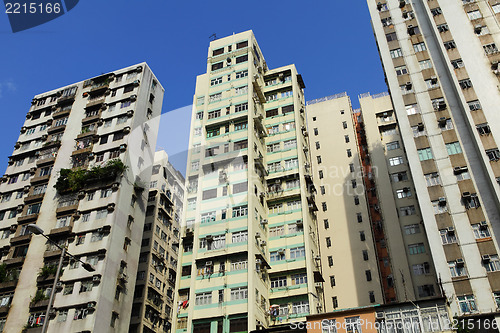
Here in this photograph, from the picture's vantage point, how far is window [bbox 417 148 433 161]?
1459 inches

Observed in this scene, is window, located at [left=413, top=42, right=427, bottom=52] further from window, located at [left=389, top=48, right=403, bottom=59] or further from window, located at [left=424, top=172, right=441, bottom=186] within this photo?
window, located at [left=424, top=172, right=441, bottom=186]

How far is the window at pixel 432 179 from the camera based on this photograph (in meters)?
35.8

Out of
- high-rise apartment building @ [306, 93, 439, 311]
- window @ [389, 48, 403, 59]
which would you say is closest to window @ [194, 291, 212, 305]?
high-rise apartment building @ [306, 93, 439, 311]

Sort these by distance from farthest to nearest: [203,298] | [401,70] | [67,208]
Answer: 1. [67,208]
2. [401,70]
3. [203,298]

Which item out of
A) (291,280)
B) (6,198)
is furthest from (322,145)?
(6,198)

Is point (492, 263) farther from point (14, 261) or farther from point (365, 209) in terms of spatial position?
point (14, 261)

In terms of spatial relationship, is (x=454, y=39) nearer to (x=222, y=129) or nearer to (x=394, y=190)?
(x=394, y=190)

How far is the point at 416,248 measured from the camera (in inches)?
1780

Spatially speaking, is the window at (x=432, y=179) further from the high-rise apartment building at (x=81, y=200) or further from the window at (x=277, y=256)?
the high-rise apartment building at (x=81, y=200)

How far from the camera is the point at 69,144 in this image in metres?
52.8

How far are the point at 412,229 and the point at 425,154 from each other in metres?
12.2

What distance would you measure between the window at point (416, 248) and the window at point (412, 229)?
1527 millimetres

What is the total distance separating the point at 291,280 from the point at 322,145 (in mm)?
23738

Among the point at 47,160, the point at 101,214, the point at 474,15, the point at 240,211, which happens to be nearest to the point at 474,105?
the point at 474,15
